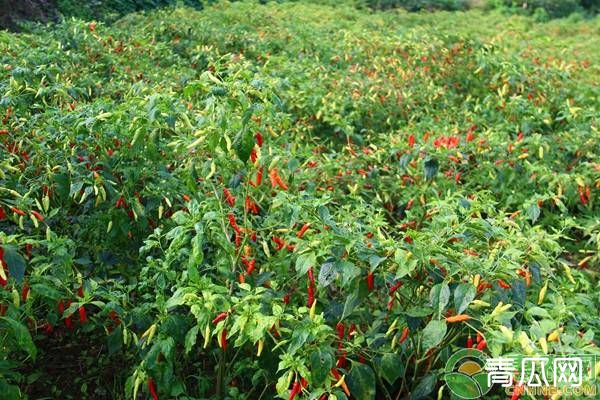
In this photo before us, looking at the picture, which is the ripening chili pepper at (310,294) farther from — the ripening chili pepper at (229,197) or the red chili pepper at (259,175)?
the ripening chili pepper at (229,197)

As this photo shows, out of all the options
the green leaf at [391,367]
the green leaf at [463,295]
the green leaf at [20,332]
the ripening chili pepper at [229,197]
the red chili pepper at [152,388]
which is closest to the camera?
the green leaf at [463,295]

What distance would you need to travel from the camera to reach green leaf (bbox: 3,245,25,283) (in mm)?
2055

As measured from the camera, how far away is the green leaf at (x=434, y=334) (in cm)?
200

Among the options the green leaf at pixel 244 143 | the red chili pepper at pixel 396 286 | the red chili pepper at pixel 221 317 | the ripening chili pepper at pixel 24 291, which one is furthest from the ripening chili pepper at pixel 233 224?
the ripening chili pepper at pixel 24 291

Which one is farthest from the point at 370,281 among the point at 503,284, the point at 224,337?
the point at 224,337

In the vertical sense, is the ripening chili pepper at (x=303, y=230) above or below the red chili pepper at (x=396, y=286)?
above

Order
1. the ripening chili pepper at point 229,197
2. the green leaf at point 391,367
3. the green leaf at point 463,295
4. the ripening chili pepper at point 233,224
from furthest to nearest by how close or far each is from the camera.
Answer: the ripening chili pepper at point 229,197 < the ripening chili pepper at point 233,224 < the green leaf at point 391,367 < the green leaf at point 463,295

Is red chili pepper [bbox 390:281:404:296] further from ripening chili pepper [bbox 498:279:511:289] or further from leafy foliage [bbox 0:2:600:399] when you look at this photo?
ripening chili pepper [bbox 498:279:511:289]

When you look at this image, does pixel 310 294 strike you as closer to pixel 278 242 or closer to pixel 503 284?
pixel 278 242

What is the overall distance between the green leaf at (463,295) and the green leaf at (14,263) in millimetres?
1399

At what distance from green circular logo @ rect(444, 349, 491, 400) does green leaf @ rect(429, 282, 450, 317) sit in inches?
7.1

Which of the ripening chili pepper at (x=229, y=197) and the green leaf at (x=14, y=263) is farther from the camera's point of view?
the ripening chili pepper at (x=229, y=197)

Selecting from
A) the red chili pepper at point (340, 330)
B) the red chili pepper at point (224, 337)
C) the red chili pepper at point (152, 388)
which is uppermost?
the red chili pepper at point (224, 337)

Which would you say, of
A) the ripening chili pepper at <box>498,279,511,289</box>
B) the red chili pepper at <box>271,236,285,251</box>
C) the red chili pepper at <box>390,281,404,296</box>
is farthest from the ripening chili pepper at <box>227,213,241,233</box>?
the ripening chili pepper at <box>498,279,511,289</box>
